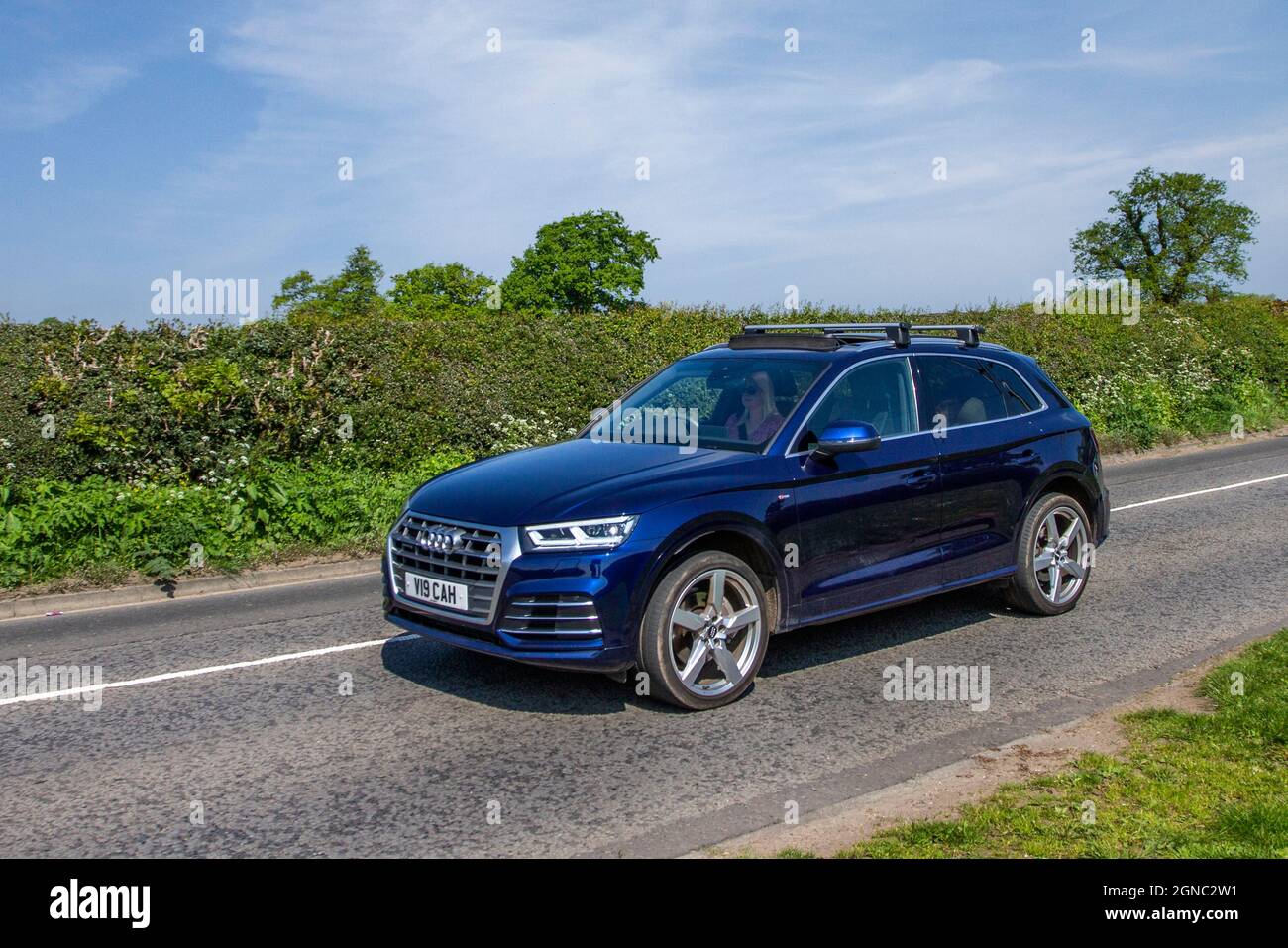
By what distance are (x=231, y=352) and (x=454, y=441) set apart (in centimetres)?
276

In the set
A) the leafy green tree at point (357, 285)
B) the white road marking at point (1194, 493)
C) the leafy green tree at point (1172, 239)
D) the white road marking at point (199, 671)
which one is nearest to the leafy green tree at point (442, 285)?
the leafy green tree at point (357, 285)

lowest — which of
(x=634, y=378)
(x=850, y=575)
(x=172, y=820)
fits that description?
(x=172, y=820)

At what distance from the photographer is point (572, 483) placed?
605cm

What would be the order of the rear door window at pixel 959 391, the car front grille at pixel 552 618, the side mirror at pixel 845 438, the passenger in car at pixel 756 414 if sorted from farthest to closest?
the rear door window at pixel 959 391, the passenger in car at pixel 756 414, the side mirror at pixel 845 438, the car front grille at pixel 552 618

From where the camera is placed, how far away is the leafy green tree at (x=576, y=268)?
244 feet

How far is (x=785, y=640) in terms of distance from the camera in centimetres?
765

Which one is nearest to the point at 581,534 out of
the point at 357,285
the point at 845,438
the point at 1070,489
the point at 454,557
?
the point at 454,557

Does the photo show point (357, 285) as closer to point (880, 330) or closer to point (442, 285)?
point (442, 285)

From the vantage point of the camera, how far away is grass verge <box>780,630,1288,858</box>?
428 centimetres

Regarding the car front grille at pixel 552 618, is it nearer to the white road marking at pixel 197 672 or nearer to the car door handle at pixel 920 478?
the white road marking at pixel 197 672

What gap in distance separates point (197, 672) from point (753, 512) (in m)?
3.73

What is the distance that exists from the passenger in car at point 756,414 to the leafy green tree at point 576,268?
67004 millimetres
